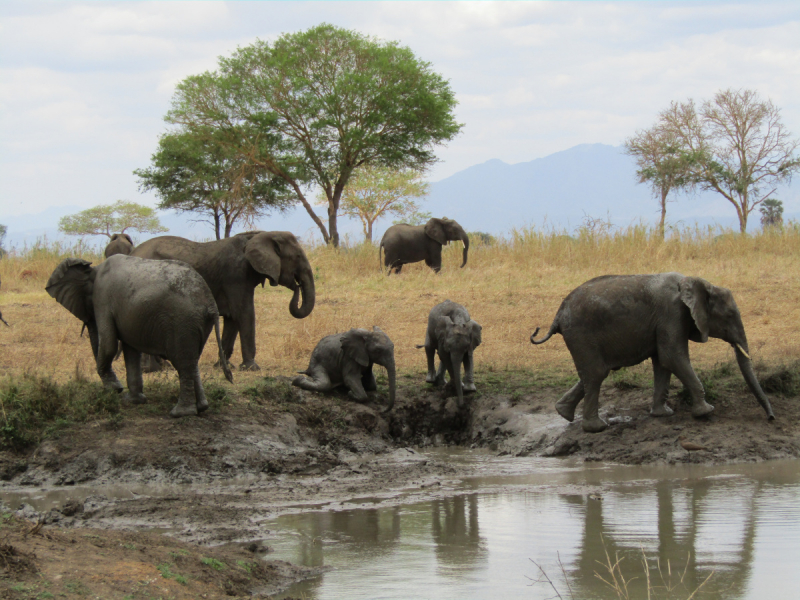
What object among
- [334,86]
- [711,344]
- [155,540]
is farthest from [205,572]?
[334,86]

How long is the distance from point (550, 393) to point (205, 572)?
572 cm

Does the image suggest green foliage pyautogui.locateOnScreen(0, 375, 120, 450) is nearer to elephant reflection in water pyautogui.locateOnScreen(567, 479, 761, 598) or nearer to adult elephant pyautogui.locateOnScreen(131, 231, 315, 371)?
adult elephant pyautogui.locateOnScreen(131, 231, 315, 371)

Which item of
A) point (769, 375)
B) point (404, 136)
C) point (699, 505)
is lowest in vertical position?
point (699, 505)

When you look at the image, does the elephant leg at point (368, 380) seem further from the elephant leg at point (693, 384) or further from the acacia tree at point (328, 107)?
the acacia tree at point (328, 107)

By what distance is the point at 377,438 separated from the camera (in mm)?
8828

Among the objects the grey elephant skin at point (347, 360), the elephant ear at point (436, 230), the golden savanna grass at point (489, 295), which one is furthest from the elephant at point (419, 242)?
the grey elephant skin at point (347, 360)

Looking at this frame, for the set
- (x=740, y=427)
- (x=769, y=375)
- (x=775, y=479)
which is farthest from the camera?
(x=769, y=375)

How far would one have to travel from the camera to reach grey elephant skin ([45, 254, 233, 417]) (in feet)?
24.9

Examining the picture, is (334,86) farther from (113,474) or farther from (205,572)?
(205,572)

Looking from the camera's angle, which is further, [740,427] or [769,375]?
[769,375]

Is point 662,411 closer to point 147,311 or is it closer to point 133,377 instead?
point 147,311

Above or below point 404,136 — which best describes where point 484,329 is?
below

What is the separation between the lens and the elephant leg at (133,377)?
806 centimetres

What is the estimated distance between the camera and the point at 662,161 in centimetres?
3975
